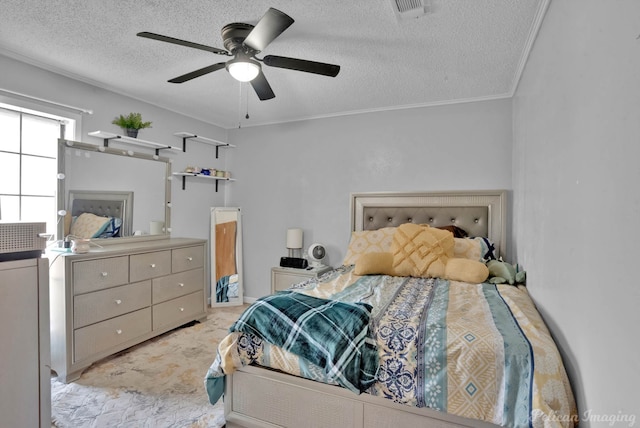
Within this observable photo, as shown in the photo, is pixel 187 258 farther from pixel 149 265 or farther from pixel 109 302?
pixel 109 302

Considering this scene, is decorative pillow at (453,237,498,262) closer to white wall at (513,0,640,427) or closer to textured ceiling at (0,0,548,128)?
white wall at (513,0,640,427)

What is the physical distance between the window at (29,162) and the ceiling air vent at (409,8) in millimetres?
2796

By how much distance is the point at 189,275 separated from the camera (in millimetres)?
3285

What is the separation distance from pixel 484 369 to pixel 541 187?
44.6 inches

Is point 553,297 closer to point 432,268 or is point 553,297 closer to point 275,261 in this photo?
point 432,268

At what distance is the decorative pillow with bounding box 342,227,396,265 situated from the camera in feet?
9.78

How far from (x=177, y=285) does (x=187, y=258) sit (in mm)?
284

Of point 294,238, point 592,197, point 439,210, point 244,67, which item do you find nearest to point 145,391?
point 294,238

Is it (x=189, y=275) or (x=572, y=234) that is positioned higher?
(x=572, y=234)

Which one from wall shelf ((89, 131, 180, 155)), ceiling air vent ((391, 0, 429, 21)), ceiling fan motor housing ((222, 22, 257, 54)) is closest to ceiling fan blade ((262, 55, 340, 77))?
ceiling fan motor housing ((222, 22, 257, 54))

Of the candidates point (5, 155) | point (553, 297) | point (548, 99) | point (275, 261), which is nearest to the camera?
point (553, 297)

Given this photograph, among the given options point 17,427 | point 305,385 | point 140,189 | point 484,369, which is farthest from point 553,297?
point 140,189

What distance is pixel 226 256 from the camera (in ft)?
13.6

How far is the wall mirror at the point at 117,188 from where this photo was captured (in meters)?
2.67
